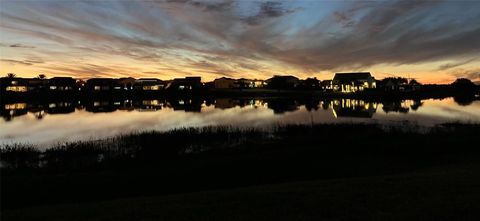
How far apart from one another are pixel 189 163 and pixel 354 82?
418 ft

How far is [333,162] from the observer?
1977 cm

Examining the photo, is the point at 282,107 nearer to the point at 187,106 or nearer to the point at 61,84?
the point at 187,106

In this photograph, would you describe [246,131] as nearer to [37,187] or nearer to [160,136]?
[160,136]

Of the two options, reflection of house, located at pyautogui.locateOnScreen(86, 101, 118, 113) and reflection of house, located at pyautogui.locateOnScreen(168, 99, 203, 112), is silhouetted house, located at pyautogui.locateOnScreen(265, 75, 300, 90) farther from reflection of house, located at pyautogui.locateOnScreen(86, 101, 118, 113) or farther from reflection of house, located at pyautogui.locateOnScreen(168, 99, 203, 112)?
reflection of house, located at pyautogui.locateOnScreen(86, 101, 118, 113)

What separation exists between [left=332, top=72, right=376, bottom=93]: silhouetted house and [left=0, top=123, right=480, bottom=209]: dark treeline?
11125 centimetres

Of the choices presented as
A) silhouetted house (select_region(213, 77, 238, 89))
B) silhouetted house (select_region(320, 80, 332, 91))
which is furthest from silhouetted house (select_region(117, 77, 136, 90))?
silhouetted house (select_region(320, 80, 332, 91))

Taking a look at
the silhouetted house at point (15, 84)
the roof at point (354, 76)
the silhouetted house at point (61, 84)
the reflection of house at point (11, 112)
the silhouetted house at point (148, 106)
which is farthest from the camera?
the silhouetted house at point (61, 84)

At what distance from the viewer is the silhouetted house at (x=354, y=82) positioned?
5433 inches

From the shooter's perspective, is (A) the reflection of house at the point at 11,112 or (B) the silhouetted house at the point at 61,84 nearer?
(A) the reflection of house at the point at 11,112

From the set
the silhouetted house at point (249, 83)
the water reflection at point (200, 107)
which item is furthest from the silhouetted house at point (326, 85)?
the water reflection at point (200, 107)

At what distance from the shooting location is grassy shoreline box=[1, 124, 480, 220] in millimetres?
12770

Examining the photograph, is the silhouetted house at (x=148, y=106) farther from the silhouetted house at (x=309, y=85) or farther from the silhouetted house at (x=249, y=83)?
the silhouetted house at (x=249, y=83)

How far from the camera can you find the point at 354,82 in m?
A: 138

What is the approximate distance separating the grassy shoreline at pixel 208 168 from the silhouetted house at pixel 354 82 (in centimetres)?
11118
